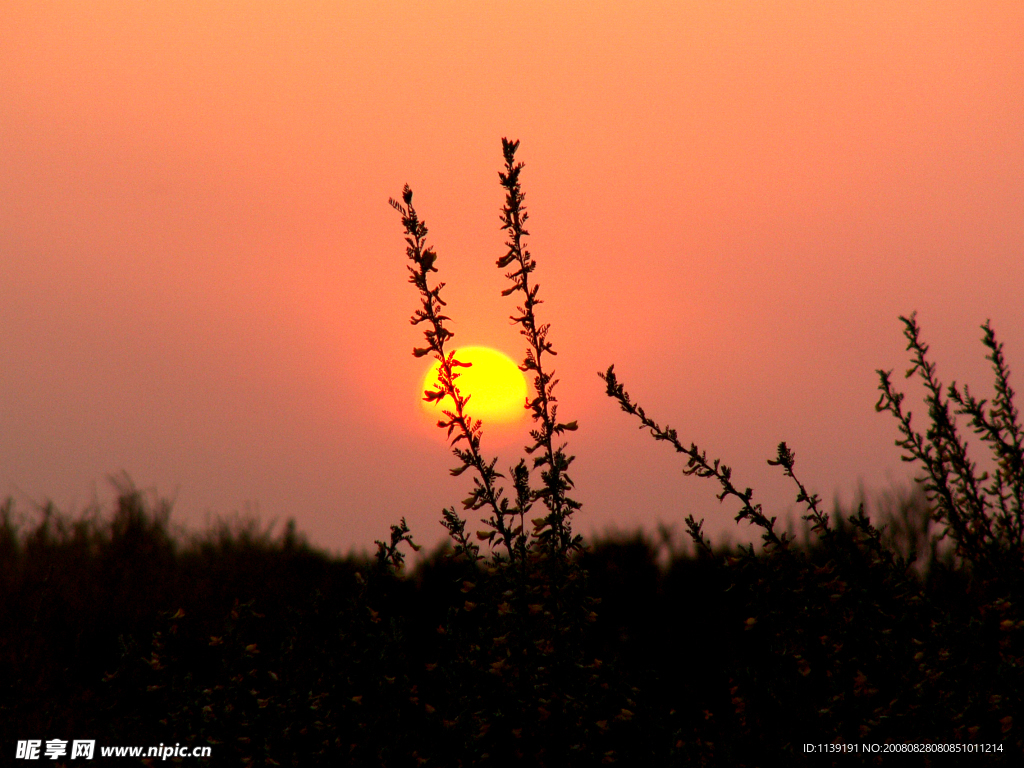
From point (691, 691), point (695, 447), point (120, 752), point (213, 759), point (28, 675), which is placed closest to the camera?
point (695, 447)

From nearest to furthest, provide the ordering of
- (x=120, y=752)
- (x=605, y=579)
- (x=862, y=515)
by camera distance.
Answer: (x=862, y=515) < (x=120, y=752) < (x=605, y=579)

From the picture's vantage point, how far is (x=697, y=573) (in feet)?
32.4

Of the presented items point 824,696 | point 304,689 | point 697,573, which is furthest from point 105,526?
point 824,696

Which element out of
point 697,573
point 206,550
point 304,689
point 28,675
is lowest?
point 304,689

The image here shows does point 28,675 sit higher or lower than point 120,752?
higher

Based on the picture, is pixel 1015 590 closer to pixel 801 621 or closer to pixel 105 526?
pixel 801 621

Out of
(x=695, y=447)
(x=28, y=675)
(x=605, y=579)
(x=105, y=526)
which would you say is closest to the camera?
(x=695, y=447)

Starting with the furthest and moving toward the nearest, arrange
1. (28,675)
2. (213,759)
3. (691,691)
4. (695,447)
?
(691,691) → (28,675) → (213,759) → (695,447)

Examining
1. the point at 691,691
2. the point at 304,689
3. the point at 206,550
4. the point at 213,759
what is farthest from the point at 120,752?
the point at 206,550

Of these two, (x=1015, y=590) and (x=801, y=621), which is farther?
(x=801, y=621)

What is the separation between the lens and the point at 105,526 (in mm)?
13414

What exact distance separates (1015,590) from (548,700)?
77.3 inches

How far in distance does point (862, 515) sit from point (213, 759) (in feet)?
11.1

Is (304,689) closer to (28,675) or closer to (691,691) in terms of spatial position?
(28,675)
